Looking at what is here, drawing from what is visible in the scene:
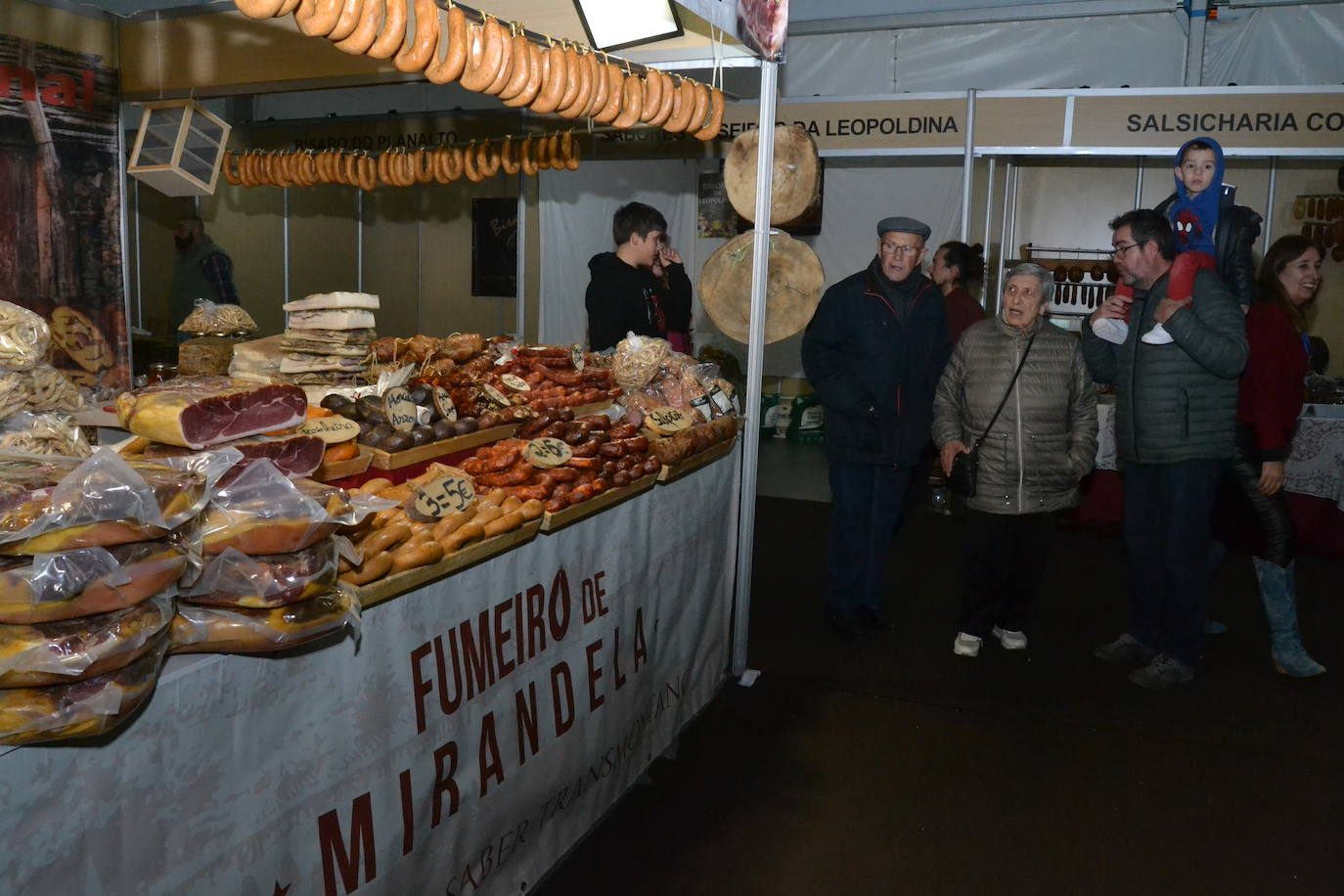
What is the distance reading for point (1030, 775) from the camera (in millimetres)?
3365

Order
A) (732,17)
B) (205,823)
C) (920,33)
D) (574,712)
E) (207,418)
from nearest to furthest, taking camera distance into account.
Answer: (205,823)
(207,418)
(574,712)
(732,17)
(920,33)

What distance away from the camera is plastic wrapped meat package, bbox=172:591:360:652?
1.63 meters

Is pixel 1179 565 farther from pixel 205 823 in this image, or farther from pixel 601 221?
pixel 601 221

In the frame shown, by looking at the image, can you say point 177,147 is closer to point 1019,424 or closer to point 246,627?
point 246,627

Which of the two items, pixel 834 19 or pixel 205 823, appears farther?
pixel 834 19

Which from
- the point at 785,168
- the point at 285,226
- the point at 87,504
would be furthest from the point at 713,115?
the point at 285,226

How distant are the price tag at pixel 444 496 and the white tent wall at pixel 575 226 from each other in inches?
236

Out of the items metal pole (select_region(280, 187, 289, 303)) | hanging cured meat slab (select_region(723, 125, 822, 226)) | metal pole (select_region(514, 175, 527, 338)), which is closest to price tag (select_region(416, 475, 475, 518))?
hanging cured meat slab (select_region(723, 125, 822, 226))

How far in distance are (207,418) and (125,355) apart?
10.9ft

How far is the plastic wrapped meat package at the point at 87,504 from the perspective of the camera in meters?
1.38

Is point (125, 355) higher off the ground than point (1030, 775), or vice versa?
point (125, 355)

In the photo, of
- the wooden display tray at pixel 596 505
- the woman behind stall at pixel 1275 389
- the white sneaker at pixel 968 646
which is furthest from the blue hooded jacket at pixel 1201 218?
the wooden display tray at pixel 596 505

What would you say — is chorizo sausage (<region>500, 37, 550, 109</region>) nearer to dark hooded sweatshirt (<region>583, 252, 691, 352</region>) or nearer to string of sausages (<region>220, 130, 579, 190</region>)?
dark hooded sweatshirt (<region>583, 252, 691, 352</region>)

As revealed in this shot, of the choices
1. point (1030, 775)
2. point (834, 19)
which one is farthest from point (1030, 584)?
point (834, 19)
